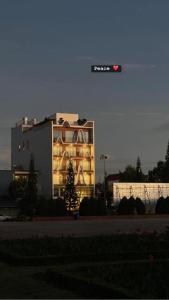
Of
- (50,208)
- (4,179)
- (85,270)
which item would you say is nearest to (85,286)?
(85,270)

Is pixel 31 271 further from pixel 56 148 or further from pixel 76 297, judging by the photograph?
pixel 56 148

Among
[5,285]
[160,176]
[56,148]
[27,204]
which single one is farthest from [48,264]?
[160,176]

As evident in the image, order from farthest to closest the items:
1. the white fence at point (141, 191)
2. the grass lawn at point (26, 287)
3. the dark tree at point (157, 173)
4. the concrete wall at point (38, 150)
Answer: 1. the dark tree at point (157, 173)
2. the concrete wall at point (38, 150)
3. the white fence at point (141, 191)
4. the grass lawn at point (26, 287)

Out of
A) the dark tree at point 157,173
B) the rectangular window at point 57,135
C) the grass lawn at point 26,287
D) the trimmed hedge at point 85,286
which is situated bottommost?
the grass lawn at point 26,287

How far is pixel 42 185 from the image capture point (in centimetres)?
11538

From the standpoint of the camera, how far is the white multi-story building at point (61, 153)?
11231 cm

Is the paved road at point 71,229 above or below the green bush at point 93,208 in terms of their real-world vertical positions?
below

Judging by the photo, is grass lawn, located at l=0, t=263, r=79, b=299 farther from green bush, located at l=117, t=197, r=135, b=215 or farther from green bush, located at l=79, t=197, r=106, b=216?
green bush, located at l=117, t=197, r=135, b=215

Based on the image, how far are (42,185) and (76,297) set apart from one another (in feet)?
348

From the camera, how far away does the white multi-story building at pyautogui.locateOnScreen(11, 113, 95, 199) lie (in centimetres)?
11231

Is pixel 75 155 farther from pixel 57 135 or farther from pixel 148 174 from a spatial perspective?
pixel 148 174

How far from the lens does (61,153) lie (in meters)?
114

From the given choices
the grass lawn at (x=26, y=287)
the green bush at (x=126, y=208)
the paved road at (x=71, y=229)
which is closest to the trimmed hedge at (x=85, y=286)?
the grass lawn at (x=26, y=287)

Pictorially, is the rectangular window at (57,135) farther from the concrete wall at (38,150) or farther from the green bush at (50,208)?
the green bush at (50,208)
